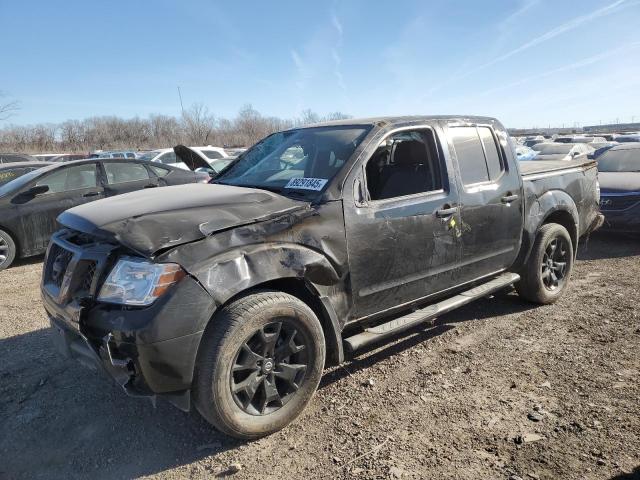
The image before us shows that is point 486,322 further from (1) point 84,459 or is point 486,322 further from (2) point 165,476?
(1) point 84,459

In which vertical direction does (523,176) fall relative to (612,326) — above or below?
above

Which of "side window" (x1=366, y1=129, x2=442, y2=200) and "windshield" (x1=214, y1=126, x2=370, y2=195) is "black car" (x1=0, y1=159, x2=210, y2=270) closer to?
"windshield" (x1=214, y1=126, x2=370, y2=195)

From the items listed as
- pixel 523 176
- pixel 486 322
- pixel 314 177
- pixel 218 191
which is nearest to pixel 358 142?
pixel 314 177

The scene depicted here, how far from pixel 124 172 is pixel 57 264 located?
547 centimetres

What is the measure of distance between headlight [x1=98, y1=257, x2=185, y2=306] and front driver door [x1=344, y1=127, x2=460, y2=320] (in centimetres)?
122

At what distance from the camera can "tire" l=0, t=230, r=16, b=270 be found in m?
6.85

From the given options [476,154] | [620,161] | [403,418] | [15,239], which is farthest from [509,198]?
[15,239]

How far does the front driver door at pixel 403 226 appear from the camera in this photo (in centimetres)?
324

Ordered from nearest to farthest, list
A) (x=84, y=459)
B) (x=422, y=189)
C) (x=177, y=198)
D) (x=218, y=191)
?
(x=84, y=459)
(x=177, y=198)
(x=218, y=191)
(x=422, y=189)

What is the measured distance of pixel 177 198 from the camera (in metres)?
3.15

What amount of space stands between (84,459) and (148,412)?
1.69 ft

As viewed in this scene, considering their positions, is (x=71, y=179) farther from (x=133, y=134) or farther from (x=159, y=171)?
(x=133, y=134)

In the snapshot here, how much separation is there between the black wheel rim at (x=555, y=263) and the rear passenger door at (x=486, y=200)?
0.65 metres

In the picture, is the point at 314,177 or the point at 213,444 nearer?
the point at 213,444
